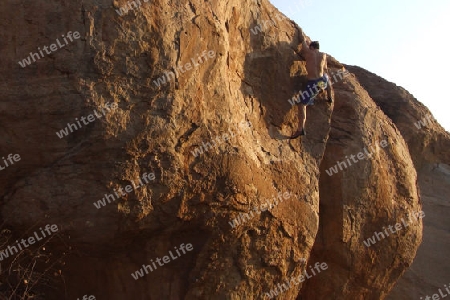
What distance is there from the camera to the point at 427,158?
40.4ft

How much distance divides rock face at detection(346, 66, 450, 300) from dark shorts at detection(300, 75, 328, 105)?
15.4 ft

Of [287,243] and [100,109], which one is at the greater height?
[100,109]

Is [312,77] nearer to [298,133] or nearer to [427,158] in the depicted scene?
[298,133]

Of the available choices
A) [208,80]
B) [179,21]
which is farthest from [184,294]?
[179,21]

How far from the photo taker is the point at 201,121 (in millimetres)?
4828

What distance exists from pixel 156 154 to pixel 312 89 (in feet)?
7.37

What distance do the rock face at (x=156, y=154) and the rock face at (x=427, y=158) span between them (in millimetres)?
4489

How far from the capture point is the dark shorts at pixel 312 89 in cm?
602

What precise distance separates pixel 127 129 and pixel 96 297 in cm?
157

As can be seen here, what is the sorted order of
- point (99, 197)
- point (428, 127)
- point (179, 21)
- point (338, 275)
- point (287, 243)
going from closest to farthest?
point (99, 197) < point (179, 21) < point (287, 243) < point (338, 275) < point (428, 127)

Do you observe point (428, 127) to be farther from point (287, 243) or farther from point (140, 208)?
point (140, 208)

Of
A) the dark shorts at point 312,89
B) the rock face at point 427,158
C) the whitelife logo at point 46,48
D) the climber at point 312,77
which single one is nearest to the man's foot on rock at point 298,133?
the climber at point 312,77

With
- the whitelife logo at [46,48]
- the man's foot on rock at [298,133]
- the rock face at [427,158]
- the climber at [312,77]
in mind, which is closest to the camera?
the whitelife logo at [46,48]

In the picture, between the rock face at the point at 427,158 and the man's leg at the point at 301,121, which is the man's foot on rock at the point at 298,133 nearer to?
the man's leg at the point at 301,121
